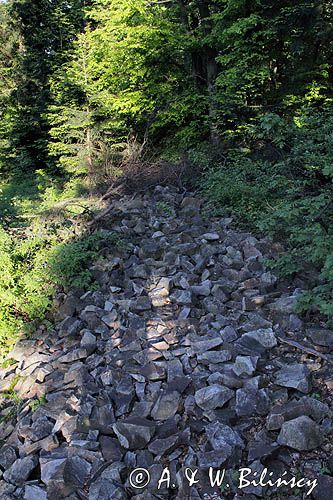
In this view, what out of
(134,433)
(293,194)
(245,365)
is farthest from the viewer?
(293,194)

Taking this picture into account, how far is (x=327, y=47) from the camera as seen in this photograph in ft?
28.7

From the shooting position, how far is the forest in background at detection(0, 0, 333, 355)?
496 cm

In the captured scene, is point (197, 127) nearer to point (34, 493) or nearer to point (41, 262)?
point (41, 262)

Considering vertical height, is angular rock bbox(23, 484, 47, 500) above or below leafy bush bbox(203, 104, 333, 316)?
below

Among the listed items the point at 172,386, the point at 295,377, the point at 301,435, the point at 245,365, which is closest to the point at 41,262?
the point at 172,386

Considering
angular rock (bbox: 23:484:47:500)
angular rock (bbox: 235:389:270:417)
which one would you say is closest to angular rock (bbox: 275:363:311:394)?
angular rock (bbox: 235:389:270:417)

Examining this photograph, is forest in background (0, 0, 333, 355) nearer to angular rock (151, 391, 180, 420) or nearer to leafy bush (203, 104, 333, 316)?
leafy bush (203, 104, 333, 316)

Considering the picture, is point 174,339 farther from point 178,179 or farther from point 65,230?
point 178,179

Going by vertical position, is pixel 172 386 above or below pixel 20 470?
above

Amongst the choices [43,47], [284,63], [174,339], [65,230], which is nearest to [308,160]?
[174,339]

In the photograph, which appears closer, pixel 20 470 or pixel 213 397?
pixel 20 470

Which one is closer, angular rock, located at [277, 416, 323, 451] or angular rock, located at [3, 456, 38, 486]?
angular rock, located at [277, 416, 323, 451]

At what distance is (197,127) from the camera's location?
32.7 ft

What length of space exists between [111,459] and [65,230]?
164 inches
